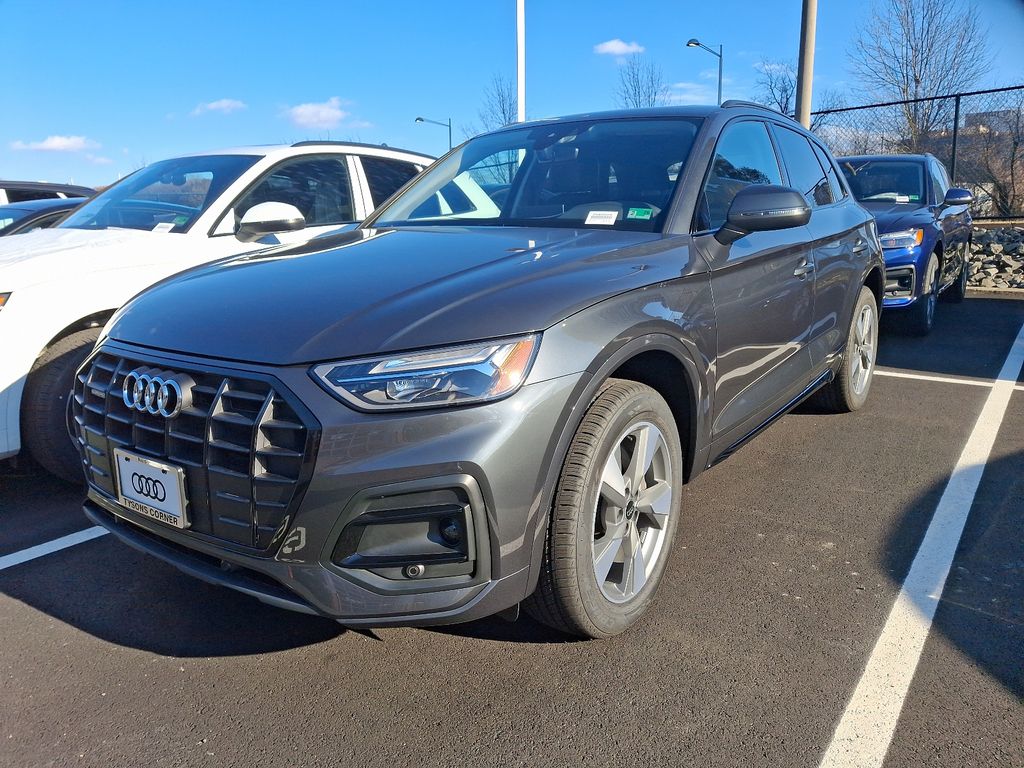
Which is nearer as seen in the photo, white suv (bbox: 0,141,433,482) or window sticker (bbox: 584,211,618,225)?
window sticker (bbox: 584,211,618,225)

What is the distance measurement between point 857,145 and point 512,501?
54.2 feet

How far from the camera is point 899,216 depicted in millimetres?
7453

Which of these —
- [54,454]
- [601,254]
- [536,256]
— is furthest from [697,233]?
[54,454]

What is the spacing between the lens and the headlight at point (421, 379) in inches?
80.2

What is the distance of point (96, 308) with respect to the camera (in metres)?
3.77

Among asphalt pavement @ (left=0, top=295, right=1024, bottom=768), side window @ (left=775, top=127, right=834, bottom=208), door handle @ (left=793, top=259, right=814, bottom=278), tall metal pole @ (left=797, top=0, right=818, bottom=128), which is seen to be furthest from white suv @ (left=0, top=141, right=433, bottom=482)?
tall metal pole @ (left=797, top=0, right=818, bottom=128)

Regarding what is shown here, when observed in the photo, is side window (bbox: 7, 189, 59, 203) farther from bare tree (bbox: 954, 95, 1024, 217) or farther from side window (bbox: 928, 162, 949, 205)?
bare tree (bbox: 954, 95, 1024, 217)

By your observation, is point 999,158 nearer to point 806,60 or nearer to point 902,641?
point 806,60

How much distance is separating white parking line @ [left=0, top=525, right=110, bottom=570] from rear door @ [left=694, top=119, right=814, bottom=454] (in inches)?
101

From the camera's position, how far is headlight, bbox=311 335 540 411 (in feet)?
6.68

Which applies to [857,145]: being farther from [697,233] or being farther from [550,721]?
[550,721]

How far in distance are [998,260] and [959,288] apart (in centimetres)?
216

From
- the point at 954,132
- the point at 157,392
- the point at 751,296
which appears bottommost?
the point at 157,392

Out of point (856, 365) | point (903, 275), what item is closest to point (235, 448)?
point (856, 365)
